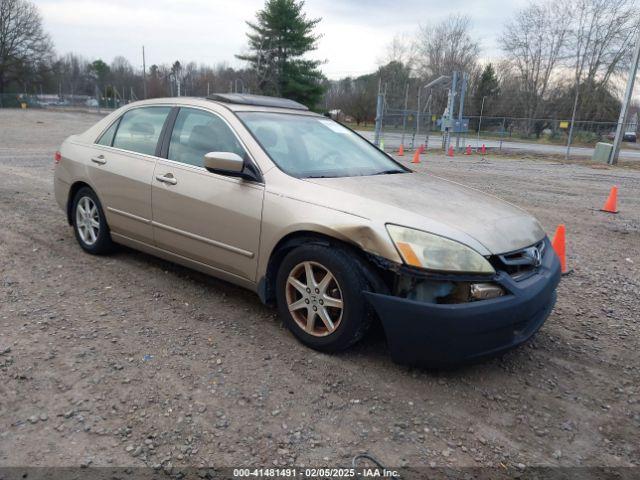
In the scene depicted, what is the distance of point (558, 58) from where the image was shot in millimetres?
46531

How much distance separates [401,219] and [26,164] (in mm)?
11748

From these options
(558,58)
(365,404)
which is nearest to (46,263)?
(365,404)

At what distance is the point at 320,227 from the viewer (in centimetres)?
308

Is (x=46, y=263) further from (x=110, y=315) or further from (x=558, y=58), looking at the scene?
(x=558, y=58)

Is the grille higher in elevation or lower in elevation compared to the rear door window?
lower

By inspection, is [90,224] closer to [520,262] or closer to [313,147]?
[313,147]

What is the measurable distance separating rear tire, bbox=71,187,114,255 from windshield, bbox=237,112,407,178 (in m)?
1.87

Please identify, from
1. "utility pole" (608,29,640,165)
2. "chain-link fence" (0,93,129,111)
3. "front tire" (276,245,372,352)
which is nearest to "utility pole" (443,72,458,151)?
"utility pole" (608,29,640,165)

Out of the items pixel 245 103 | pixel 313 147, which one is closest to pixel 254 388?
pixel 313 147

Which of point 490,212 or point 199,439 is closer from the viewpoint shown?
point 199,439

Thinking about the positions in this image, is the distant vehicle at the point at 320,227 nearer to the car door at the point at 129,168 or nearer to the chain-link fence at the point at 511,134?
the car door at the point at 129,168

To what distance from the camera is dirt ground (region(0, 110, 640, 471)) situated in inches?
94.1

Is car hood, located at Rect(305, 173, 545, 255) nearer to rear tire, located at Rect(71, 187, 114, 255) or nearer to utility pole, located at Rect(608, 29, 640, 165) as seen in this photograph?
rear tire, located at Rect(71, 187, 114, 255)

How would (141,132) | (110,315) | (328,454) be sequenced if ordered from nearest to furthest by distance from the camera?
(328,454)
(110,315)
(141,132)
